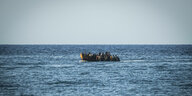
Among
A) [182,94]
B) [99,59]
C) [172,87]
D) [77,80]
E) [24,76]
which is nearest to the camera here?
[182,94]

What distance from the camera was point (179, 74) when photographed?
4966 centimetres

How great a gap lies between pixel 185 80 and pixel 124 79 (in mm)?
6700

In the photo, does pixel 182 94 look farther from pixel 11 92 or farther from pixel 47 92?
pixel 11 92

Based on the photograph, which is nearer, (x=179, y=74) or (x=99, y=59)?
(x=179, y=74)

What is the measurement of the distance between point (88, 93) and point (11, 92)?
6774 millimetres

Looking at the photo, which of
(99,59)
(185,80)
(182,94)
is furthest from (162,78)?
(99,59)

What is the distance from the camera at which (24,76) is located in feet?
154

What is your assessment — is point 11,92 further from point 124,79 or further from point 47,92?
point 124,79

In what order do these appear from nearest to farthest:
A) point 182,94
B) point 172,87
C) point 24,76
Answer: point 182,94, point 172,87, point 24,76

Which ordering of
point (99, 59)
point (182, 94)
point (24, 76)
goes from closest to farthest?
point (182, 94) → point (24, 76) → point (99, 59)

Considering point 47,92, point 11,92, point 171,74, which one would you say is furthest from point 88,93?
point 171,74

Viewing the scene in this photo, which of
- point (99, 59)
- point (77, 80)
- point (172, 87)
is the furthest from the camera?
point (99, 59)

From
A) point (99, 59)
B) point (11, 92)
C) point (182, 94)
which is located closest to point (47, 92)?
point (11, 92)

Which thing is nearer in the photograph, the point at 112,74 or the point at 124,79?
the point at 124,79
